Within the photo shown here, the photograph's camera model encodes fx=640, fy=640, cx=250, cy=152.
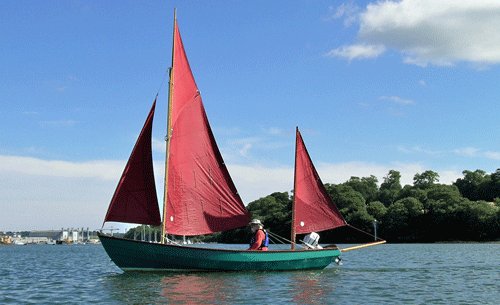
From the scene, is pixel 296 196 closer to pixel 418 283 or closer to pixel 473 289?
pixel 418 283

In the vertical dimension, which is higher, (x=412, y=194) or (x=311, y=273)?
(x=412, y=194)

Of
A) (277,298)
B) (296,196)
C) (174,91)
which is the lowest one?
(277,298)

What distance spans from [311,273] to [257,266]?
310 cm

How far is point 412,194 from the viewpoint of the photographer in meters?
150

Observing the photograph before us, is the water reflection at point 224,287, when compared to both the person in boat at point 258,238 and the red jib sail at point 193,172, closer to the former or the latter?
the person in boat at point 258,238

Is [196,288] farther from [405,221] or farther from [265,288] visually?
[405,221]

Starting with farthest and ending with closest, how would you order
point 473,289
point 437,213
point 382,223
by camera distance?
1. point 382,223
2. point 437,213
3. point 473,289

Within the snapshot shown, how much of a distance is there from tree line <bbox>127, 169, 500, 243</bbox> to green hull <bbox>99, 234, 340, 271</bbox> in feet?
262

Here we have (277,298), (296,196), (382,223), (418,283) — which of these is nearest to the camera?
(277,298)

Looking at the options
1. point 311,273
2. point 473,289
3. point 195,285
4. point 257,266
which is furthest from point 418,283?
point 195,285

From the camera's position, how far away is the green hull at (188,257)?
3344cm

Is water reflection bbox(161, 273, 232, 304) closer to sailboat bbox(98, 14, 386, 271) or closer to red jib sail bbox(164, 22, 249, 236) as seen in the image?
sailboat bbox(98, 14, 386, 271)

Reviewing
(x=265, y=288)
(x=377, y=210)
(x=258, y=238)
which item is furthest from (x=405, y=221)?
(x=265, y=288)

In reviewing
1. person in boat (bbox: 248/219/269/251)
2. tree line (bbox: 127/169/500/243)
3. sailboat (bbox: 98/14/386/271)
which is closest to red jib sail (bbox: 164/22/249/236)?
sailboat (bbox: 98/14/386/271)
